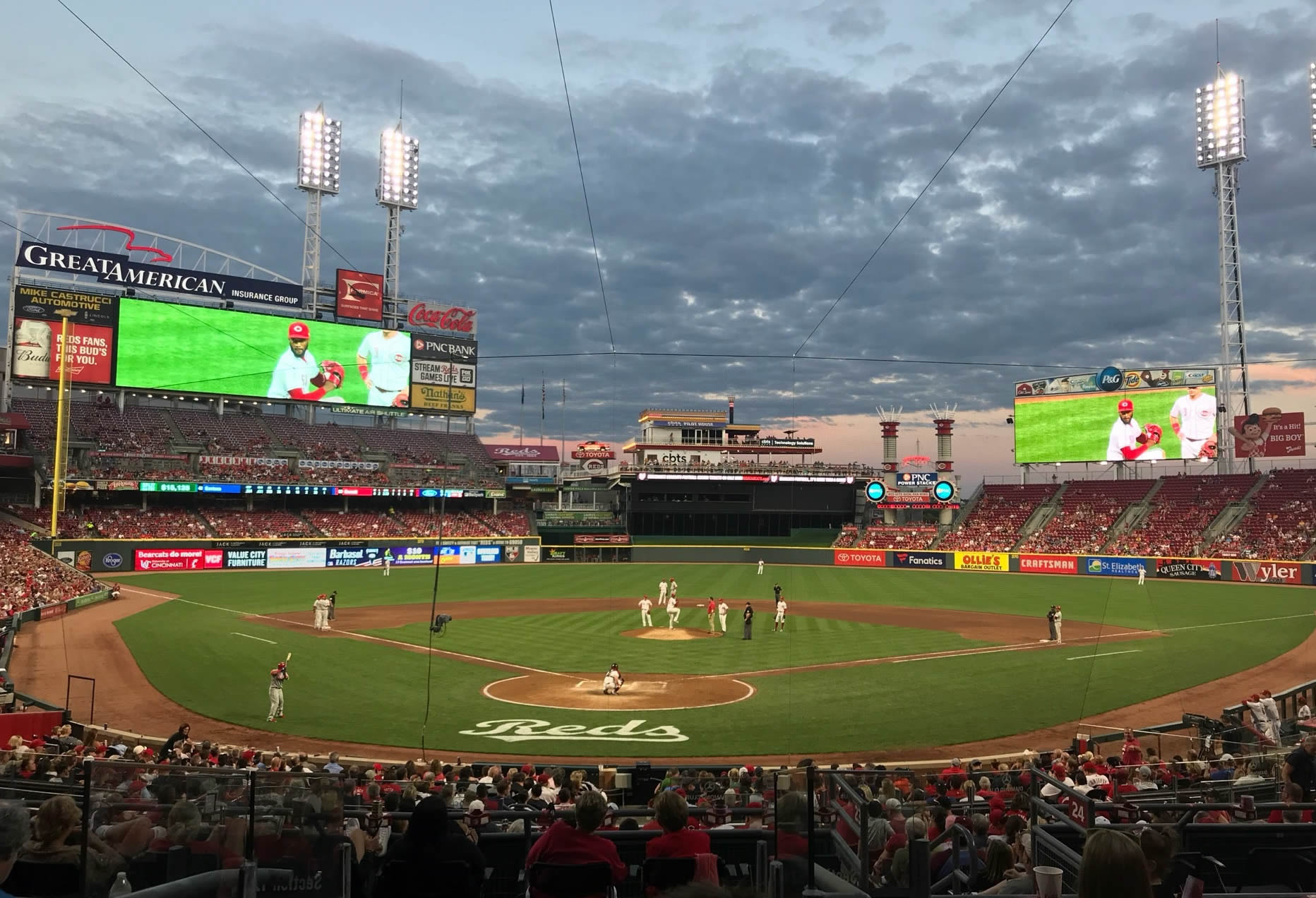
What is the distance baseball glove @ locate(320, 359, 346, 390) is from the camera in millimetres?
75812

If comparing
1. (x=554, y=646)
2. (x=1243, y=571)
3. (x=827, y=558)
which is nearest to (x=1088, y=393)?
(x=1243, y=571)

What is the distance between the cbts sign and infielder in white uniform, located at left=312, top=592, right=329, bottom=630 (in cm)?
4799

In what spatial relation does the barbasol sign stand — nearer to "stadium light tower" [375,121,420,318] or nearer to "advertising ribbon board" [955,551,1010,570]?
"advertising ribbon board" [955,551,1010,570]

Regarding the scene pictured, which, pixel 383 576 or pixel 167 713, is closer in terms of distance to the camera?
pixel 167 713

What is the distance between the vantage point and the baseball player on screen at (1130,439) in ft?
213

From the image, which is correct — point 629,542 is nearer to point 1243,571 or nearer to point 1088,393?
point 1088,393

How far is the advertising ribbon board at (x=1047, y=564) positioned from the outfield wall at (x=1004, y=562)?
0.05 m

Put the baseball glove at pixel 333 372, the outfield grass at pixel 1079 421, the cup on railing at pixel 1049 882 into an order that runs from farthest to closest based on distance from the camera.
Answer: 1. the baseball glove at pixel 333 372
2. the outfield grass at pixel 1079 421
3. the cup on railing at pixel 1049 882

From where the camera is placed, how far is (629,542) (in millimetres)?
77750

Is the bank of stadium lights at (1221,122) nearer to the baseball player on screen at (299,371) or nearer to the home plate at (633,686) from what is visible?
the home plate at (633,686)

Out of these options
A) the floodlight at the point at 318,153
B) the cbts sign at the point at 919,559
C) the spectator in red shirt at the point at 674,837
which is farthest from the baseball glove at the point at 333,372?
the spectator in red shirt at the point at 674,837

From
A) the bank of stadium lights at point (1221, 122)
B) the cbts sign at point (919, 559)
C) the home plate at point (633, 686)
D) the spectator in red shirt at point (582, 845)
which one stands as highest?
the bank of stadium lights at point (1221, 122)

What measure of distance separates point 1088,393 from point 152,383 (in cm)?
7467

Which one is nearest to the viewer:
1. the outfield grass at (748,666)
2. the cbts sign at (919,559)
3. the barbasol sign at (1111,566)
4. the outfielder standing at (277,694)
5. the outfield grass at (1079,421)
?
the outfield grass at (748,666)
